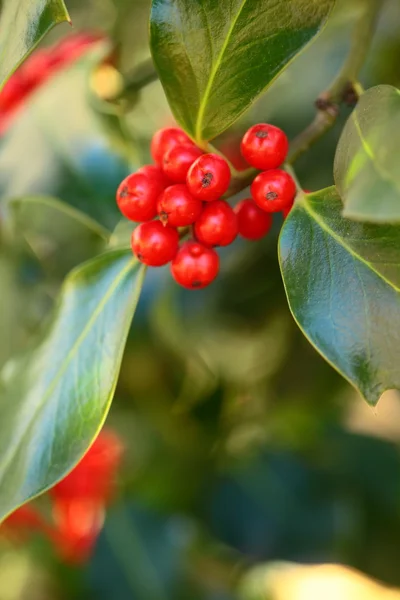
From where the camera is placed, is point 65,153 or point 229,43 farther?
point 65,153

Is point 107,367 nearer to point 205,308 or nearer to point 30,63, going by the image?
point 205,308

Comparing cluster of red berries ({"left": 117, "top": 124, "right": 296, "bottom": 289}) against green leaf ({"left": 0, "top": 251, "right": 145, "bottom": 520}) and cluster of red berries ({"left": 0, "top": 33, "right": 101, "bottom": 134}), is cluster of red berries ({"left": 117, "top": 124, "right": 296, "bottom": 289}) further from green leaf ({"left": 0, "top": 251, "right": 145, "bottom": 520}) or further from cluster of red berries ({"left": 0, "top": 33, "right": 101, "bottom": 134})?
cluster of red berries ({"left": 0, "top": 33, "right": 101, "bottom": 134})

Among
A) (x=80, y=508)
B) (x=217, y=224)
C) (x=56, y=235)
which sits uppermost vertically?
(x=217, y=224)

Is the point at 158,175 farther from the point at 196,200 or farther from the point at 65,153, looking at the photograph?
the point at 65,153

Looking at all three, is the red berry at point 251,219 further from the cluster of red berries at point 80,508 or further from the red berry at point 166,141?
A: the cluster of red berries at point 80,508

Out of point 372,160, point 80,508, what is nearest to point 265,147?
point 372,160

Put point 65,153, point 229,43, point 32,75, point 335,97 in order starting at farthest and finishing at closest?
1. point 32,75
2. point 65,153
3. point 335,97
4. point 229,43

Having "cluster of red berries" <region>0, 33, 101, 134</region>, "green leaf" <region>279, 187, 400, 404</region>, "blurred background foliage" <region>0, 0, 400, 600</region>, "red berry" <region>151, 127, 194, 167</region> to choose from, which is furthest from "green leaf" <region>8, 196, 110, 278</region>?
"green leaf" <region>279, 187, 400, 404</region>
